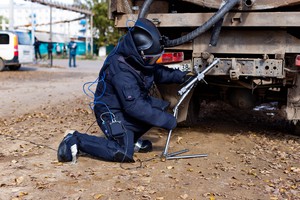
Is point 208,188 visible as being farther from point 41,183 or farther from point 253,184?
point 41,183

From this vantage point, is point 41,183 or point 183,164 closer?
point 41,183

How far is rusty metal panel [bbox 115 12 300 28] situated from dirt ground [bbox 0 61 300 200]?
1.60m

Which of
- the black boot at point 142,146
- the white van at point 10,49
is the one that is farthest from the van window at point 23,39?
the black boot at point 142,146

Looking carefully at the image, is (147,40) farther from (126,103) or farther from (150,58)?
(126,103)

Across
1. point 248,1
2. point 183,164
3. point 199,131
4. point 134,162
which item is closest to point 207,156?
point 183,164

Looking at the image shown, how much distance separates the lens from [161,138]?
20.4 feet

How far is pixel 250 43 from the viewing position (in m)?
5.48

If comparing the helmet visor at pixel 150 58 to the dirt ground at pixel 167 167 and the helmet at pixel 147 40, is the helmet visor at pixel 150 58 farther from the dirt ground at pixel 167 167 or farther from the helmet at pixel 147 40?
the dirt ground at pixel 167 167

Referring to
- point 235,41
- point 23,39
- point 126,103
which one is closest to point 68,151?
point 126,103

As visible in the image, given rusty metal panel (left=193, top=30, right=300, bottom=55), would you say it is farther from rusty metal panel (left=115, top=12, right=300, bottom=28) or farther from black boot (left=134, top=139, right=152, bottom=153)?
black boot (left=134, top=139, right=152, bottom=153)

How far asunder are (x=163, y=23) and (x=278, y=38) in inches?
59.0

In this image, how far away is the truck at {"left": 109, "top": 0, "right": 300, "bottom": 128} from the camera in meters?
5.26

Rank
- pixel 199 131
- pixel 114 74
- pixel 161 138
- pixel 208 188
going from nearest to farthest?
pixel 208 188
pixel 114 74
pixel 161 138
pixel 199 131

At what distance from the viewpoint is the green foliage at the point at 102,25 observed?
1806 inches
